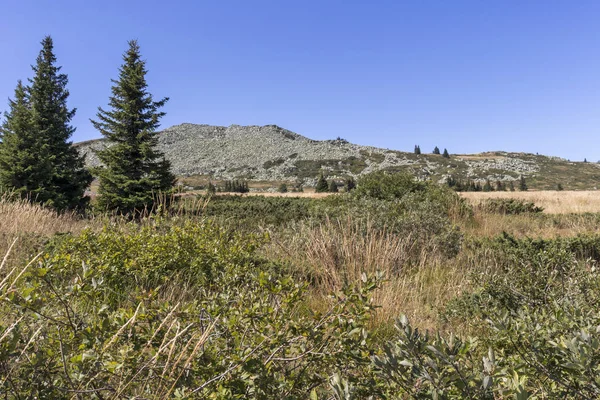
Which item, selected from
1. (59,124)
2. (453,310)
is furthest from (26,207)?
(59,124)

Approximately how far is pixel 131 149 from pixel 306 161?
72438 millimetres

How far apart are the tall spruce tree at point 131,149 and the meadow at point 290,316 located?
355 inches

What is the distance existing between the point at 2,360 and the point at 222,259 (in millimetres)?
2442

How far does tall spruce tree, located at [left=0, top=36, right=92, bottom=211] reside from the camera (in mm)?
13727

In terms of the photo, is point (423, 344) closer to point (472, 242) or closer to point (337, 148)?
point (472, 242)

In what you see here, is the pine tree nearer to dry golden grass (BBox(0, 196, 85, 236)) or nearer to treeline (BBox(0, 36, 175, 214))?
treeline (BBox(0, 36, 175, 214))

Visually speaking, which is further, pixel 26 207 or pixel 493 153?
pixel 493 153

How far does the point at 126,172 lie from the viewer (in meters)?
16.2

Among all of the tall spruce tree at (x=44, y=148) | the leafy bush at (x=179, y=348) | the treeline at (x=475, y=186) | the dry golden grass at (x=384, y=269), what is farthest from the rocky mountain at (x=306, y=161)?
the leafy bush at (x=179, y=348)

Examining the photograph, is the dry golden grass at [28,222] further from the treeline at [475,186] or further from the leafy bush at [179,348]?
the treeline at [475,186]

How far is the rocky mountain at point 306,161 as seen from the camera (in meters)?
79.4

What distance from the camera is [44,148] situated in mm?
14312

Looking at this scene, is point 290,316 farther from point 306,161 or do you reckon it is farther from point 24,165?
point 306,161

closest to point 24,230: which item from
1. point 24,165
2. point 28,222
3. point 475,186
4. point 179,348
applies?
point 28,222
